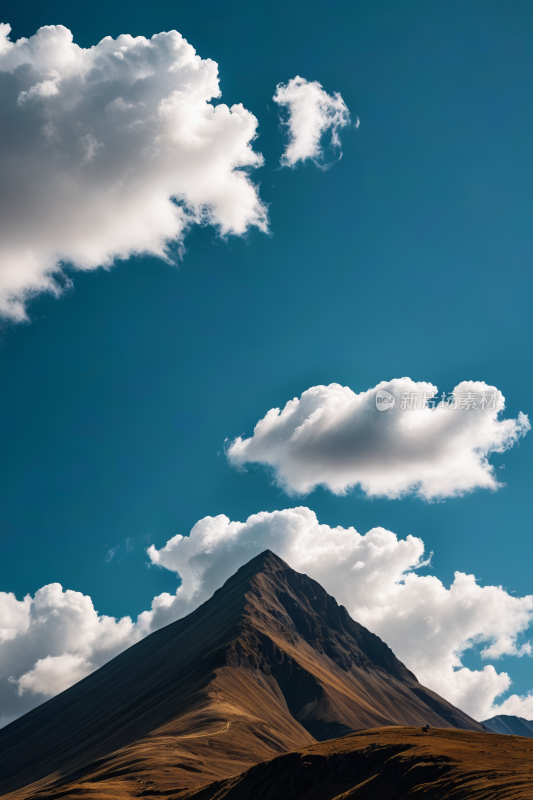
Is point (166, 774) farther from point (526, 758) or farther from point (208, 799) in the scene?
point (526, 758)

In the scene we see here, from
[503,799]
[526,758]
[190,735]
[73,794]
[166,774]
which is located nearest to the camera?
[503,799]

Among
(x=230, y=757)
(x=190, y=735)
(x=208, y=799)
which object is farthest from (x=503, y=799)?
(x=190, y=735)

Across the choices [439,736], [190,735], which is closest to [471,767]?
[439,736]

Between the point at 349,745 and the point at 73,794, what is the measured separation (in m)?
66.8

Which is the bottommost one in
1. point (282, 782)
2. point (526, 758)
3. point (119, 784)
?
point (526, 758)

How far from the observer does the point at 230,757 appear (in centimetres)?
18388

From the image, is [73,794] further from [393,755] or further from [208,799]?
[393,755]

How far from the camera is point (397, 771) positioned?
110m

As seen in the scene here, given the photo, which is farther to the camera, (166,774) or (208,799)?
(166,774)

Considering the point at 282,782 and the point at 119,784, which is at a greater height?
the point at 119,784

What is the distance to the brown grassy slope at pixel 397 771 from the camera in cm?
9475

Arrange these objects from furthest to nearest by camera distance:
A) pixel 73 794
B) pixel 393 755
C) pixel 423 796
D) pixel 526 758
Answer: pixel 73 794, pixel 393 755, pixel 526 758, pixel 423 796

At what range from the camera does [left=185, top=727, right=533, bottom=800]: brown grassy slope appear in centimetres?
9475

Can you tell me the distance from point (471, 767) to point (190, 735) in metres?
123
